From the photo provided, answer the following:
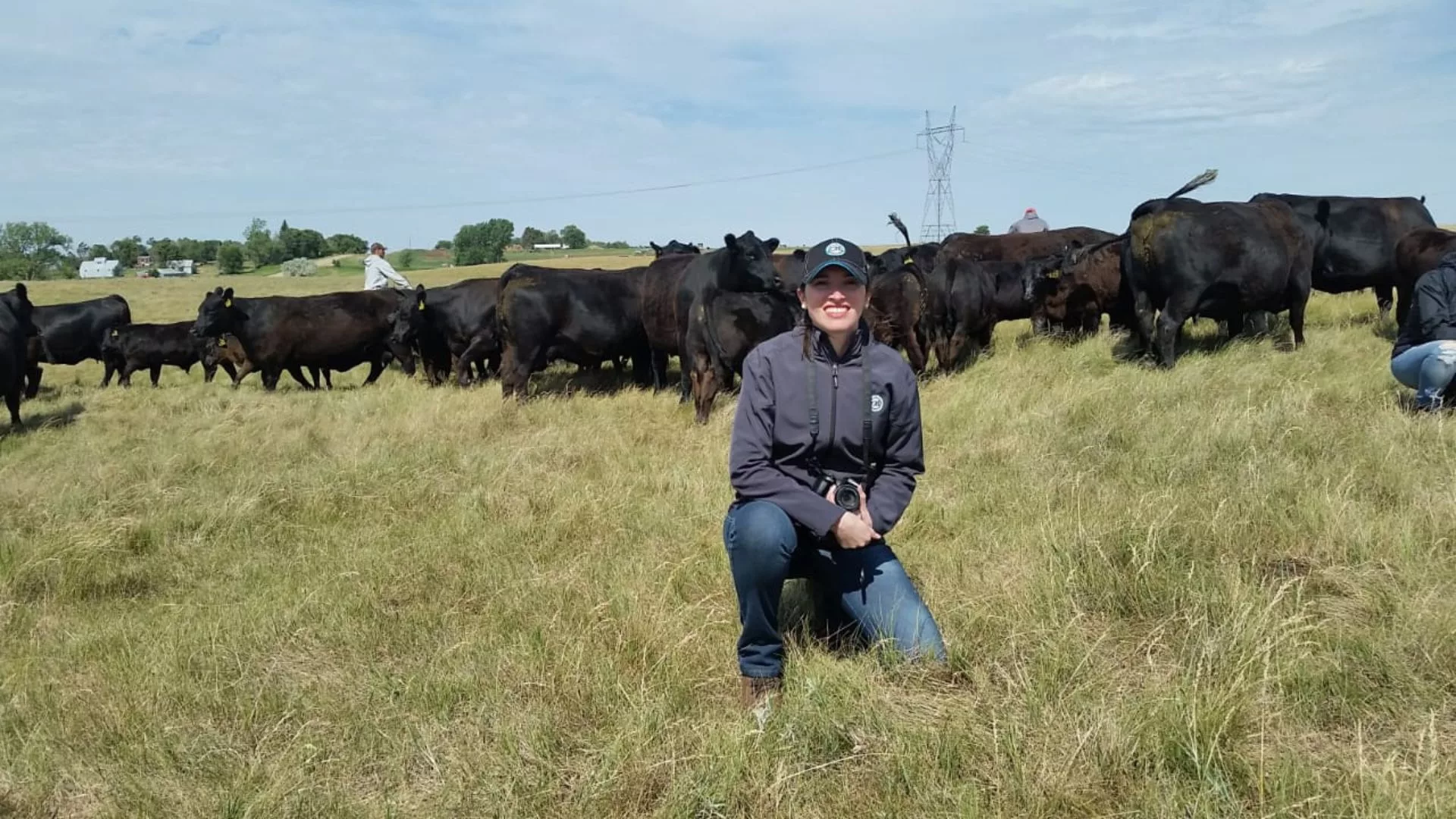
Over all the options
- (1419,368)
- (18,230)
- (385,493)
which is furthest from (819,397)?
(18,230)

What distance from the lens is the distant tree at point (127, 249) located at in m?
126

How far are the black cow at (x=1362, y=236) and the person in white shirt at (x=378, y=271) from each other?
45.0 feet

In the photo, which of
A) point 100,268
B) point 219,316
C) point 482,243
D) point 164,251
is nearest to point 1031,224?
point 219,316

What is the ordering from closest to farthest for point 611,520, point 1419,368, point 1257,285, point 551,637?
point 551,637, point 611,520, point 1419,368, point 1257,285

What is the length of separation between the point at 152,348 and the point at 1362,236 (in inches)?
729

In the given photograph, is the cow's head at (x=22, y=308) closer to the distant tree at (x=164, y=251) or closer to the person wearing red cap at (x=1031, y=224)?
the person wearing red cap at (x=1031, y=224)

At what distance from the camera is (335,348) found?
15023 mm

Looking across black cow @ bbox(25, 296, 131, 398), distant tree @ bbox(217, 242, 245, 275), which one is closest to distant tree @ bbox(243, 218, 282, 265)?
distant tree @ bbox(217, 242, 245, 275)

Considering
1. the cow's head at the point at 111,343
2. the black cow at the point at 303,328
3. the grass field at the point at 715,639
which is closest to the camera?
the grass field at the point at 715,639

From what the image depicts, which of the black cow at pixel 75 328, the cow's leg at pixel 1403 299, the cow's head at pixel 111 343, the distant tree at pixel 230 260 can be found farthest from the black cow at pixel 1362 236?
the distant tree at pixel 230 260

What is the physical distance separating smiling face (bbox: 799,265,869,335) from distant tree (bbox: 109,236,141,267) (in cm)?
14533

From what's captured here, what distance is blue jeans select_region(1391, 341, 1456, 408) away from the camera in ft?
19.8

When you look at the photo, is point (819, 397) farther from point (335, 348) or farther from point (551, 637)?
point (335, 348)

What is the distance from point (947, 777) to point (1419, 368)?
5481mm
